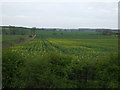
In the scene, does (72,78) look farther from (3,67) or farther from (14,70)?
(3,67)

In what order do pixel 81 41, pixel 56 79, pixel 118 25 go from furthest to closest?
pixel 81 41
pixel 118 25
pixel 56 79

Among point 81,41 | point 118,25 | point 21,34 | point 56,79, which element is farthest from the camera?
point 81,41

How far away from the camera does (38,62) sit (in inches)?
152

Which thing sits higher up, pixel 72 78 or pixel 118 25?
pixel 118 25

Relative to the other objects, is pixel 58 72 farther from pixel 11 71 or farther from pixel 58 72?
pixel 11 71

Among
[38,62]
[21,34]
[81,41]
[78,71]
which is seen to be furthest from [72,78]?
[81,41]

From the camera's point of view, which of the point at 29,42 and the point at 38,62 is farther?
the point at 29,42

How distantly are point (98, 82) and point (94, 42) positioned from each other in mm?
6979

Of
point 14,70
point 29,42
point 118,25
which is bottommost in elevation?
point 14,70

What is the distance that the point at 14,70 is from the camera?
12.8 ft

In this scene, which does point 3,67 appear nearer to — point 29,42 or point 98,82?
point 98,82

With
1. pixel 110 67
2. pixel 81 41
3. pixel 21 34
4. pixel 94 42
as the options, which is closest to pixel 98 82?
pixel 110 67

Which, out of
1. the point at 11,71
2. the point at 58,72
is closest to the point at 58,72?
the point at 58,72

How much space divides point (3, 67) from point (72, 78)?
1.65 metres
